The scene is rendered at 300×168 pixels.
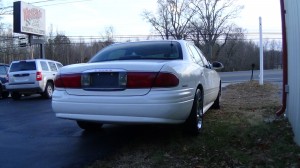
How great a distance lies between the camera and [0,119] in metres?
8.55

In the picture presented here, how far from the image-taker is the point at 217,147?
4.92 meters

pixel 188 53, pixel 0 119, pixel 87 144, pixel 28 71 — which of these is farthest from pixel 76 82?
pixel 28 71

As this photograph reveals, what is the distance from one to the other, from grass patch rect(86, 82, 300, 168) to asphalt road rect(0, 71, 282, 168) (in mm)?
180

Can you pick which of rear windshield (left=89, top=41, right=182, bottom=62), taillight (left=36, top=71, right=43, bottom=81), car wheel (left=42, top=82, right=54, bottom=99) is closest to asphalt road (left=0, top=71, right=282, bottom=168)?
rear windshield (left=89, top=41, right=182, bottom=62)

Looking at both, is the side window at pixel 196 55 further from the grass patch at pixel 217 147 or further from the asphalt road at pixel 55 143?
the asphalt road at pixel 55 143

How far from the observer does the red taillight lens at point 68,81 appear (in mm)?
5094

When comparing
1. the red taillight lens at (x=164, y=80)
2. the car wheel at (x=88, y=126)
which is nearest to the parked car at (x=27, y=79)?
the car wheel at (x=88, y=126)

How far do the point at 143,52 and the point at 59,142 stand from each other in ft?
6.17

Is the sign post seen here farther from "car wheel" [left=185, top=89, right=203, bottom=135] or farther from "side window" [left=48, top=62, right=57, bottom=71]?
"car wheel" [left=185, top=89, right=203, bottom=135]

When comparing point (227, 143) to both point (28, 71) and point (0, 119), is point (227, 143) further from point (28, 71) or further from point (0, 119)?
point (28, 71)

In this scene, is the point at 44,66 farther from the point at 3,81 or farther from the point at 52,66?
the point at 3,81

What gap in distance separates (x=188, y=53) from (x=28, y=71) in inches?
401

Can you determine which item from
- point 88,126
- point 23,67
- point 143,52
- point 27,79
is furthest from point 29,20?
point 143,52

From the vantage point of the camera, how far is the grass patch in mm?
4375
